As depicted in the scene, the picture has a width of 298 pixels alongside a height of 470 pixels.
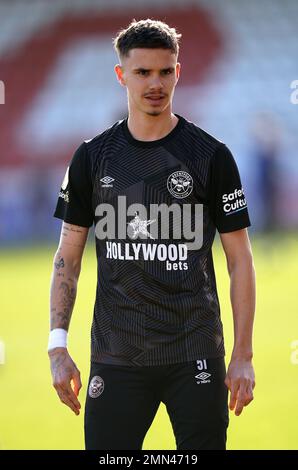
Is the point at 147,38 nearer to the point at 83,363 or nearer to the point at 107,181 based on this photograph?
the point at 107,181

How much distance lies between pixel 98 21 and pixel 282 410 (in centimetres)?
1950

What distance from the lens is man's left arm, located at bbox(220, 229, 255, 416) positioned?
3.83 metres

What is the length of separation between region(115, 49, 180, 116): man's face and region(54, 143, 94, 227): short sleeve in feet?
1.12

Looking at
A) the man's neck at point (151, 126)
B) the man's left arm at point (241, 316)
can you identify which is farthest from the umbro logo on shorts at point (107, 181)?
the man's left arm at point (241, 316)

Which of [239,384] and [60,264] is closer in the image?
[239,384]

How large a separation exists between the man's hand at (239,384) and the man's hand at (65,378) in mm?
637

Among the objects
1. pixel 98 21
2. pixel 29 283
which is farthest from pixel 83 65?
pixel 29 283

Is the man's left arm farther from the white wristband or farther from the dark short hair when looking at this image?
the dark short hair

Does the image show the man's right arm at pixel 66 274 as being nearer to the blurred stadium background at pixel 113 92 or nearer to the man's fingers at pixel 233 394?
the man's fingers at pixel 233 394

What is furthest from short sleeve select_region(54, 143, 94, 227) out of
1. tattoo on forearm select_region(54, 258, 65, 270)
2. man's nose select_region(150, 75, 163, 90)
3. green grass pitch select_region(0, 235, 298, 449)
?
green grass pitch select_region(0, 235, 298, 449)

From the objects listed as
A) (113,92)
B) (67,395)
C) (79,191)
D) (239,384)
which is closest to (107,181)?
(79,191)

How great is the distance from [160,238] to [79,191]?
435mm

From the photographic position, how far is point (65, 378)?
3.91 metres

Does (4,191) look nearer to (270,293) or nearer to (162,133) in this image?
(270,293)
